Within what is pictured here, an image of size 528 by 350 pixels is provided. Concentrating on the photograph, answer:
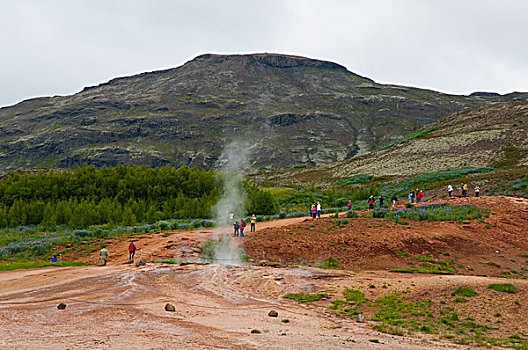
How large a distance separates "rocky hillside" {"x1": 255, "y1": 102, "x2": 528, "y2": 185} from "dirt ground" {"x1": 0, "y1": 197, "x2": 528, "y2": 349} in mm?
44710

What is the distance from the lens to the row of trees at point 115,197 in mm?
40406

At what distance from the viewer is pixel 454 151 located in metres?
80.4

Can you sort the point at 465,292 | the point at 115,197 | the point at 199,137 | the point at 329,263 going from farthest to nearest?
the point at 199,137
the point at 115,197
the point at 329,263
the point at 465,292

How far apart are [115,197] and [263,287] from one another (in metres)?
31.9

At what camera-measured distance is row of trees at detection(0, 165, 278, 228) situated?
4041 centimetres

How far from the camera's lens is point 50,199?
44.1 m

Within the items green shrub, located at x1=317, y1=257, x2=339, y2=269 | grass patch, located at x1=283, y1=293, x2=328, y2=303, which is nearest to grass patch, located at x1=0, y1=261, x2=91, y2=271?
grass patch, located at x1=283, y1=293, x2=328, y2=303

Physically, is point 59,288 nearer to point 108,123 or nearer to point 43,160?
point 43,160

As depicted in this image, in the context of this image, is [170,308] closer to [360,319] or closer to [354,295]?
[360,319]

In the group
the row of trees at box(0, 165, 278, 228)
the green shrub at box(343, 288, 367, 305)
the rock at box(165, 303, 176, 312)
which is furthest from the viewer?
the row of trees at box(0, 165, 278, 228)

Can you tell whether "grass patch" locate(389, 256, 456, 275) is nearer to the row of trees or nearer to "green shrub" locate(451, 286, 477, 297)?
"green shrub" locate(451, 286, 477, 297)

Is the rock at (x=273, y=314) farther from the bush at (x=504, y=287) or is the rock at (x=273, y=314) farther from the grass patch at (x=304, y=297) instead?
the bush at (x=504, y=287)

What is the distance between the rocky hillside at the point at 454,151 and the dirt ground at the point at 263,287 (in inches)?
1760

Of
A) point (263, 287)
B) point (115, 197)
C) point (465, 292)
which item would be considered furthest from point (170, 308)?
point (115, 197)
